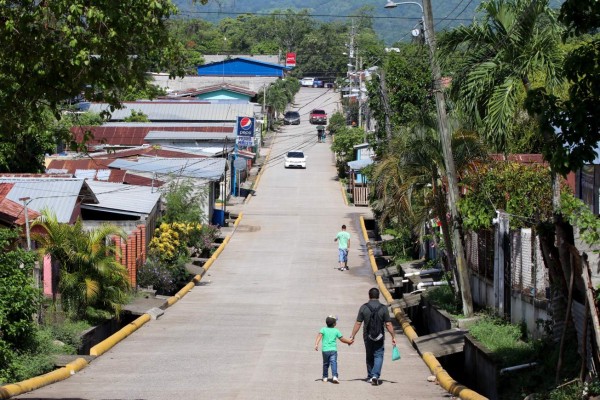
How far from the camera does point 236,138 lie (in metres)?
57.8

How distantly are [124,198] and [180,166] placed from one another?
1207 cm

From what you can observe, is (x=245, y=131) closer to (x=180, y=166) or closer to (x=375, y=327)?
(x=180, y=166)

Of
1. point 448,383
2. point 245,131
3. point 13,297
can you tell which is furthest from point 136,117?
point 448,383

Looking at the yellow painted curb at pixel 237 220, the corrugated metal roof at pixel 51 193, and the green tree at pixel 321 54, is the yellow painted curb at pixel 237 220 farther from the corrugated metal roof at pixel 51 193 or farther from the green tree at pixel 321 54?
the green tree at pixel 321 54

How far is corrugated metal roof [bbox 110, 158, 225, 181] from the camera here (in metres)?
43.2

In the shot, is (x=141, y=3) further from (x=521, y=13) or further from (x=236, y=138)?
(x=236, y=138)

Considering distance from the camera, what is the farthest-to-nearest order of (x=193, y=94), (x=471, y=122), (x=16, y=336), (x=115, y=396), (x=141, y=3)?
(x=193, y=94)
(x=471, y=122)
(x=16, y=336)
(x=115, y=396)
(x=141, y=3)

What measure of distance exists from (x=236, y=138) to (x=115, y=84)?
46110mm

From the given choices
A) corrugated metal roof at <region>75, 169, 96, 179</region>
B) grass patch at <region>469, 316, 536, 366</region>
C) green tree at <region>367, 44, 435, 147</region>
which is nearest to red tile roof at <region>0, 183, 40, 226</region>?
grass patch at <region>469, 316, 536, 366</region>

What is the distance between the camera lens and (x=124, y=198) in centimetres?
3259

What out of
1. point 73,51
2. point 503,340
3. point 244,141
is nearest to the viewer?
point 73,51

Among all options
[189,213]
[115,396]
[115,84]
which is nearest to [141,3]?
[115,84]

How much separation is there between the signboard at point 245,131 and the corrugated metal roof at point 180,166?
10.5m

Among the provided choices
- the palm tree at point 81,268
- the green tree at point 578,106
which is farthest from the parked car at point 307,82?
the green tree at point 578,106
